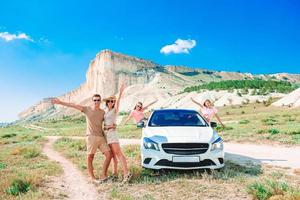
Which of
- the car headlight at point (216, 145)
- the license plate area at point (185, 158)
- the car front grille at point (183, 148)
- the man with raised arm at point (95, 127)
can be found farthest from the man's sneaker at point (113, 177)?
the car headlight at point (216, 145)

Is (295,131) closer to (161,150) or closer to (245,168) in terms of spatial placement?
(245,168)

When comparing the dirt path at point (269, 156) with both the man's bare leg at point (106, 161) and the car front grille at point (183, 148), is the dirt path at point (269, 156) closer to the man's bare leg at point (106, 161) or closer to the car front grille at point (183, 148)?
the car front grille at point (183, 148)

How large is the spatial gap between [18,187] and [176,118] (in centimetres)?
484

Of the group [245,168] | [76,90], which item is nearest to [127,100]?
[76,90]

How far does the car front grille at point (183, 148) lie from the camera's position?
31.9ft

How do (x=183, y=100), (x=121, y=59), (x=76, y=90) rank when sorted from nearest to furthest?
(x=183, y=100) → (x=121, y=59) → (x=76, y=90)

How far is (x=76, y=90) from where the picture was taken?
186 metres

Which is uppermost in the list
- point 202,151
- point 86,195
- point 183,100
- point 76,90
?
point 76,90

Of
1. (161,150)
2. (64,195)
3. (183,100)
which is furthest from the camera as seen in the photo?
(183,100)

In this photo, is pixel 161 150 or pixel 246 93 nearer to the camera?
pixel 161 150

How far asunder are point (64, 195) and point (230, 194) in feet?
11.8

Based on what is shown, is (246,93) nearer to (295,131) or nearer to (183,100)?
(183,100)

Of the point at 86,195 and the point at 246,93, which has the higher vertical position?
the point at 246,93

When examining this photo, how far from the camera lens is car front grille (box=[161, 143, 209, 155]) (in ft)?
31.9
